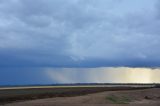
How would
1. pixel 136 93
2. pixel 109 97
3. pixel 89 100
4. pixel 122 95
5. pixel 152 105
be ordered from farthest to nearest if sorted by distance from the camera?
pixel 136 93
pixel 122 95
pixel 109 97
pixel 89 100
pixel 152 105

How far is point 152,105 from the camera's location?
177 feet

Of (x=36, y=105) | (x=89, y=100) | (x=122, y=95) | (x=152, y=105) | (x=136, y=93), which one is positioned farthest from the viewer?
(x=136, y=93)

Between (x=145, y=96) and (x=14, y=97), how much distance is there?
22.6m

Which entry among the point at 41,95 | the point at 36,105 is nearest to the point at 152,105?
the point at 36,105

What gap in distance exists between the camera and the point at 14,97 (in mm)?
66688

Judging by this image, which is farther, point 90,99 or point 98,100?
point 90,99

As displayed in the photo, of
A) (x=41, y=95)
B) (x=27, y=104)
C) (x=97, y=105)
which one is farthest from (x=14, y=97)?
(x=97, y=105)

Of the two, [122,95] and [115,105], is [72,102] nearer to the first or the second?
[115,105]

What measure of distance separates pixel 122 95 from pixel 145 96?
5.91 metres

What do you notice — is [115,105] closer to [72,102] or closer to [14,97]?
[72,102]

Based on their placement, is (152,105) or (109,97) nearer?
(152,105)

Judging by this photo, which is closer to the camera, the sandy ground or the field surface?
the sandy ground

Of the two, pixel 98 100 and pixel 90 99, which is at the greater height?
pixel 90 99

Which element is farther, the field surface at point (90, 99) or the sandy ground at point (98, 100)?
the field surface at point (90, 99)
